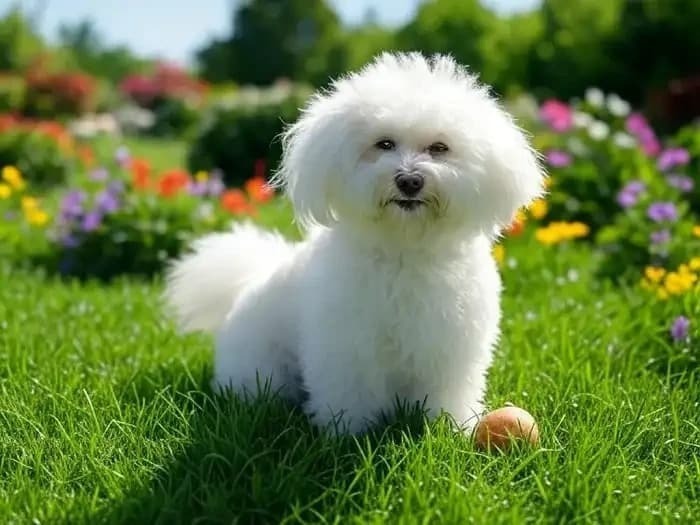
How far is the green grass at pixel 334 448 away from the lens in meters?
2.57

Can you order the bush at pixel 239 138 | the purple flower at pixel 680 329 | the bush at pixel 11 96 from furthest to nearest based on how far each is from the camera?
the bush at pixel 11 96 → the bush at pixel 239 138 → the purple flower at pixel 680 329

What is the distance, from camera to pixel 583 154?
7.34m

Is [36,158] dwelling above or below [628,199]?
below

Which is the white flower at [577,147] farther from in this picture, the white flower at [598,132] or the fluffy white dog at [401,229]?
the fluffy white dog at [401,229]

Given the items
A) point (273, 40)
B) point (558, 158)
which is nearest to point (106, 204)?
point (558, 158)

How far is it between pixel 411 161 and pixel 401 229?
0.23 metres

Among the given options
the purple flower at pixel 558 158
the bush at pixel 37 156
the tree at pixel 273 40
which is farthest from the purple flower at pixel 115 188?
the tree at pixel 273 40

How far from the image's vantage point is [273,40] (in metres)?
34.2

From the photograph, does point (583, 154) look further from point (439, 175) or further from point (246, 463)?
point (246, 463)

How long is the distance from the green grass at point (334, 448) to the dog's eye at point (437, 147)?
2.97ft

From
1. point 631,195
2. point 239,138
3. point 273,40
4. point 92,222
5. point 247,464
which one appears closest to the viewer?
point 247,464

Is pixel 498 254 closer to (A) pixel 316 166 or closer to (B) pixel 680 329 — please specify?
(B) pixel 680 329

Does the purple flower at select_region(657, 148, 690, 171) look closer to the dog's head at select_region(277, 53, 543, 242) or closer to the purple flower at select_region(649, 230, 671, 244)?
the purple flower at select_region(649, 230, 671, 244)

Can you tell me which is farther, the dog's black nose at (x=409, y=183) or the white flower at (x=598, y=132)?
the white flower at (x=598, y=132)
